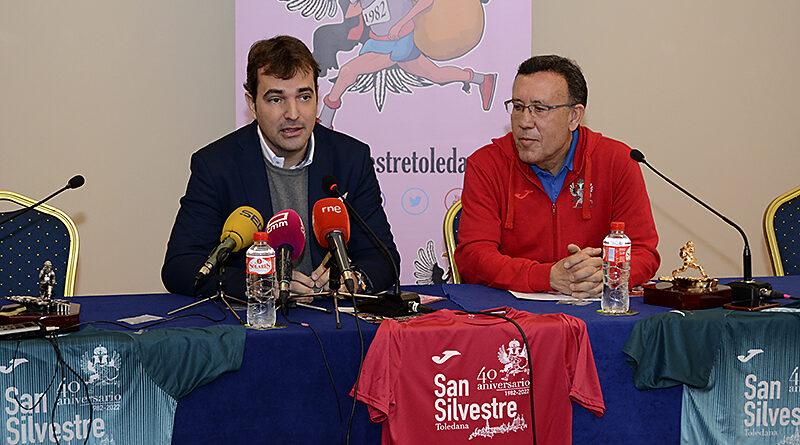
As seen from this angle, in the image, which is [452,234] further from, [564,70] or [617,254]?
[617,254]

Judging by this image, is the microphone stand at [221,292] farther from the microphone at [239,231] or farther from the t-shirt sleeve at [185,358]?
the t-shirt sleeve at [185,358]

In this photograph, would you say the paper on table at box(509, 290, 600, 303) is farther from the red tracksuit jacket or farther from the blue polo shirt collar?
the blue polo shirt collar

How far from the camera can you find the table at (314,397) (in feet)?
5.97

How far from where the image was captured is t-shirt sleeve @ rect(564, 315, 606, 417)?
→ 6.26 feet

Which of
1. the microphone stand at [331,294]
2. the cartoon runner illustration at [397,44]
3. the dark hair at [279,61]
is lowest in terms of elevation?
the microphone stand at [331,294]

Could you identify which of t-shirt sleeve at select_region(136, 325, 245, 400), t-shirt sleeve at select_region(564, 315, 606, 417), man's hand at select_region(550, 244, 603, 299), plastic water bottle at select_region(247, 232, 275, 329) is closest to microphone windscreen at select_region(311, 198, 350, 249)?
plastic water bottle at select_region(247, 232, 275, 329)

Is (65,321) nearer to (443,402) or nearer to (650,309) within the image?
(443,402)


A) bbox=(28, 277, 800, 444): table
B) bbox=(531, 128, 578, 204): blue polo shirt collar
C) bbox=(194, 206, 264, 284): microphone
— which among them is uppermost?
bbox=(531, 128, 578, 204): blue polo shirt collar

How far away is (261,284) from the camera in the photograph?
6.51 feet

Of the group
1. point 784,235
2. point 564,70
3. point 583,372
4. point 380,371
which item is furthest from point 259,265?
point 784,235

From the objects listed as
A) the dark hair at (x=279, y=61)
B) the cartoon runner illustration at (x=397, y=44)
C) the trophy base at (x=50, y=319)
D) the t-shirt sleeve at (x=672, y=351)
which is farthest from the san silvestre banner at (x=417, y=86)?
the trophy base at (x=50, y=319)

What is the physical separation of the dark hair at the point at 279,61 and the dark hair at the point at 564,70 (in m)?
0.81

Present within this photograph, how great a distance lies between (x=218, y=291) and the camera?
7.38 ft

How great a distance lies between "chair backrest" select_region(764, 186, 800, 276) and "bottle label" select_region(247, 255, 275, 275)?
2.19 metres
